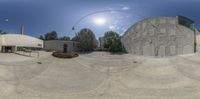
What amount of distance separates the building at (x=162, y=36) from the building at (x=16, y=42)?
127 inches

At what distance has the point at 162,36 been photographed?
8.40m

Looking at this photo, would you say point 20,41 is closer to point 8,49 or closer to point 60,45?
point 8,49

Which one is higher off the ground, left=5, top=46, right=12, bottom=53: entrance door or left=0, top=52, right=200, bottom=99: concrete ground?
left=5, top=46, right=12, bottom=53: entrance door

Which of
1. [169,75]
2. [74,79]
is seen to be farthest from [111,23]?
[169,75]

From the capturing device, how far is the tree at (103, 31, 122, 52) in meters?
7.75

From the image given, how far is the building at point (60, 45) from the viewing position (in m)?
7.40

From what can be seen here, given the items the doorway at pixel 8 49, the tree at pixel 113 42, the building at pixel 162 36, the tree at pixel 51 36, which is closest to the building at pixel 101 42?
the tree at pixel 113 42

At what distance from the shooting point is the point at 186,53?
869 centimetres

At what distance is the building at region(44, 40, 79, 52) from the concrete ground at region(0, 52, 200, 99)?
1.13m

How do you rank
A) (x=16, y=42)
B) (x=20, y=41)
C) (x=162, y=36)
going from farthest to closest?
(x=16, y=42)
(x=20, y=41)
(x=162, y=36)

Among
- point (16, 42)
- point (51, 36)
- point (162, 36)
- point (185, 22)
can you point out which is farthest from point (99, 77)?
point (185, 22)

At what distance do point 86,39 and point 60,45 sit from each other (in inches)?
35.6

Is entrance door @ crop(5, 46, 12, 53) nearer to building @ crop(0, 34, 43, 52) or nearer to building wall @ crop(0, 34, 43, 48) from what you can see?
building @ crop(0, 34, 43, 52)

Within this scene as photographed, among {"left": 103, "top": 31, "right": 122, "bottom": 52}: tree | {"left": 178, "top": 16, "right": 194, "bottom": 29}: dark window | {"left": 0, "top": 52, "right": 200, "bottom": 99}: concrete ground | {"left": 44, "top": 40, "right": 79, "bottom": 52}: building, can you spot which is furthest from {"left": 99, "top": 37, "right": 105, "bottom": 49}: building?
{"left": 178, "top": 16, "right": 194, "bottom": 29}: dark window
